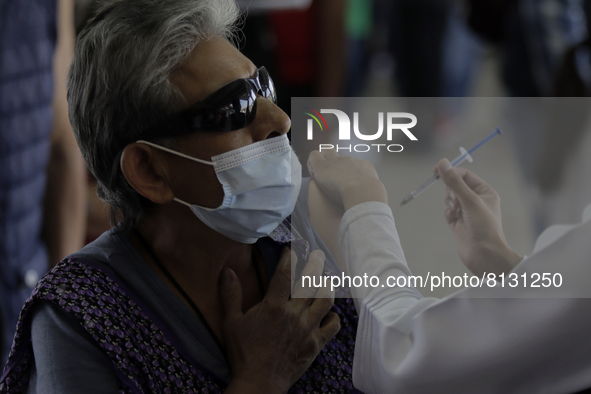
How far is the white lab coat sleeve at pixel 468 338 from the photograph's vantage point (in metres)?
0.73

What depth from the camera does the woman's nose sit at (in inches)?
43.3

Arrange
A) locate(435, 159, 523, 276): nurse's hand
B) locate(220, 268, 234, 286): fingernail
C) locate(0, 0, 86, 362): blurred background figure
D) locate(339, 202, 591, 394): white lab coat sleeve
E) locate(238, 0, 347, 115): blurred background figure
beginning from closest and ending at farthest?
locate(339, 202, 591, 394): white lab coat sleeve < locate(435, 159, 523, 276): nurse's hand < locate(220, 268, 234, 286): fingernail < locate(0, 0, 86, 362): blurred background figure < locate(238, 0, 347, 115): blurred background figure

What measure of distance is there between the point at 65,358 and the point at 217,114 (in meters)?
0.52

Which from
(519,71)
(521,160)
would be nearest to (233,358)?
(521,160)

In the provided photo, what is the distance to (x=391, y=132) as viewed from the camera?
2.81ft

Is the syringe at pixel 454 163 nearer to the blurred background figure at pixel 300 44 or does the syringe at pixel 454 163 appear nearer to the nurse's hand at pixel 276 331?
the nurse's hand at pixel 276 331

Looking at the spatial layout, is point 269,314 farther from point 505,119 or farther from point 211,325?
point 505,119

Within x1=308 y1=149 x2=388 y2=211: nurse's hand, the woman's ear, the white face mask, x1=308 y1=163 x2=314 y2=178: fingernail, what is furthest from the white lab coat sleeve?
the woman's ear

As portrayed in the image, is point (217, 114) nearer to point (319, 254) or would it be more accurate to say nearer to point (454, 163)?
point (319, 254)

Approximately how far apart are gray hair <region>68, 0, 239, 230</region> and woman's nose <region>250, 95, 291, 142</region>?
0.53ft

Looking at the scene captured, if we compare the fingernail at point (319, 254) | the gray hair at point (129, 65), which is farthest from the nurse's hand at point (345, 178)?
the gray hair at point (129, 65)

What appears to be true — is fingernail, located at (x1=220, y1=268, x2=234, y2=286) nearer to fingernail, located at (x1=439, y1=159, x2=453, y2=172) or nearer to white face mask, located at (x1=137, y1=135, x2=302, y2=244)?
white face mask, located at (x1=137, y1=135, x2=302, y2=244)

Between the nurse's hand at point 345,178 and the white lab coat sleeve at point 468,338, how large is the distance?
79 mm

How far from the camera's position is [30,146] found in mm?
1582
